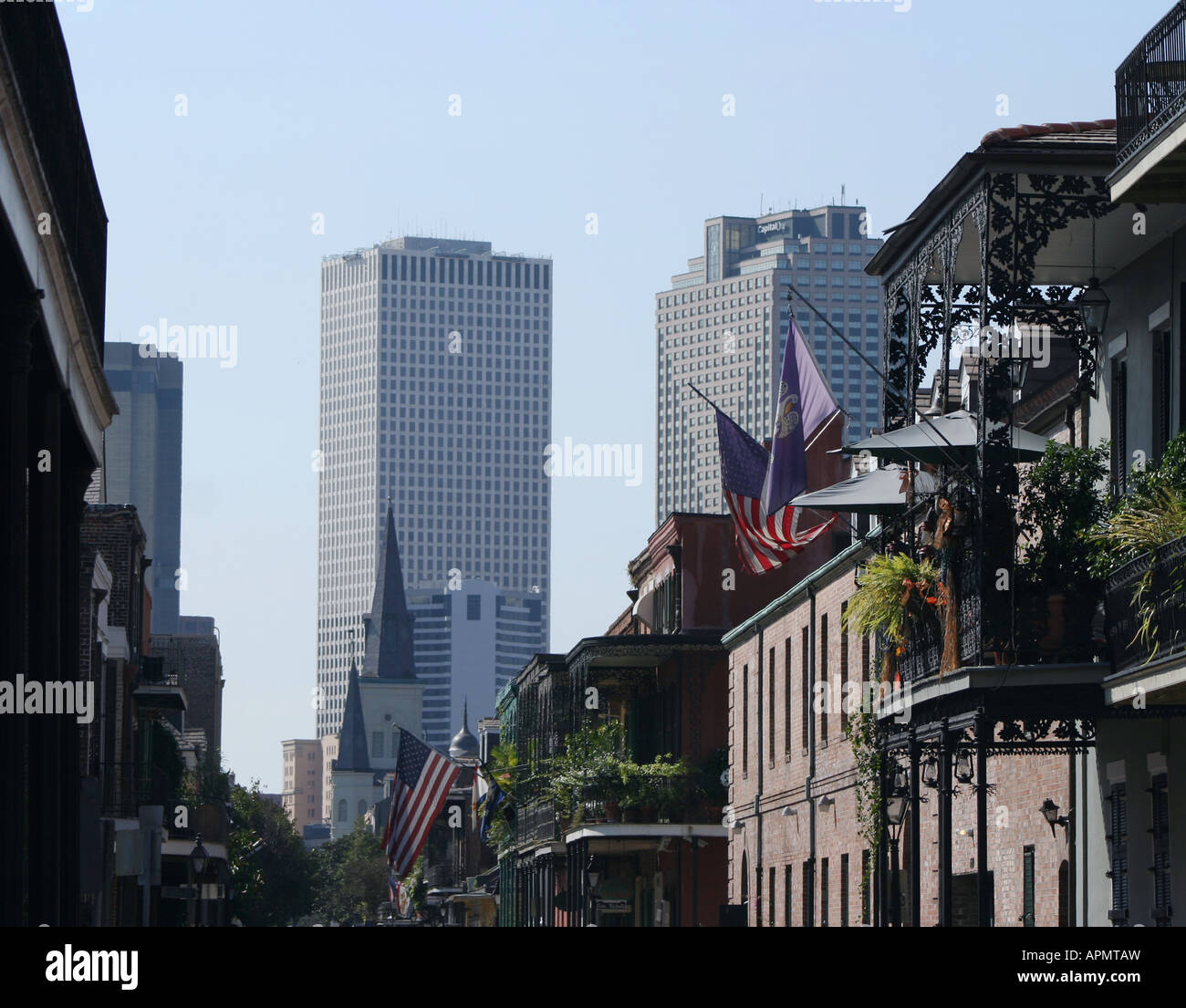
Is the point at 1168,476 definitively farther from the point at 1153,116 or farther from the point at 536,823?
the point at 536,823

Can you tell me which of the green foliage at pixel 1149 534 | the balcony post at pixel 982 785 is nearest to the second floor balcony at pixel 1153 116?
the green foliage at pixel 1149 534

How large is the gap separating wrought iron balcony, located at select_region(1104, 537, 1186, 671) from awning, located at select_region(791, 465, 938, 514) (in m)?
5.13

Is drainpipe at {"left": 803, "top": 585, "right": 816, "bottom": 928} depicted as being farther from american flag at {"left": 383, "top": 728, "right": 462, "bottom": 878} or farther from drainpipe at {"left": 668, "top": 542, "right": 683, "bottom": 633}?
american flag at {"left": 383, "top": 728, "right": 462, "bottom": 878}

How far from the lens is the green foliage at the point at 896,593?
847 inches

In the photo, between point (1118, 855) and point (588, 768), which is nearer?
point (1118, 855)

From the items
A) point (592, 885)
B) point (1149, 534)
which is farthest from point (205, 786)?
point (1149, 534)

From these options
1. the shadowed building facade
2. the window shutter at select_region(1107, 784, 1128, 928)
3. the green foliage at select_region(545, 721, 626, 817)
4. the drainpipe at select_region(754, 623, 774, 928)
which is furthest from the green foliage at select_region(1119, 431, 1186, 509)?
the green foliage at select_region(545, 721, 626, 817)

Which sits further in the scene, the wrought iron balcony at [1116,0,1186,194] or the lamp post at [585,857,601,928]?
the lamp post at [585,857,601,928]

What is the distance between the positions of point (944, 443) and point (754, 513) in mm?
13604

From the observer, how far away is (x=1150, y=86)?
1709cm

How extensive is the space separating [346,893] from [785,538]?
140 metres

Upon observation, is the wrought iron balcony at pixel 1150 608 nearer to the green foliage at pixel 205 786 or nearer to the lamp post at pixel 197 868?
the lamp post at pixel 197 868

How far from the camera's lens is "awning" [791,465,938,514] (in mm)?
23891

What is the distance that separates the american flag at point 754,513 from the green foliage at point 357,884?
128963 millimetres
